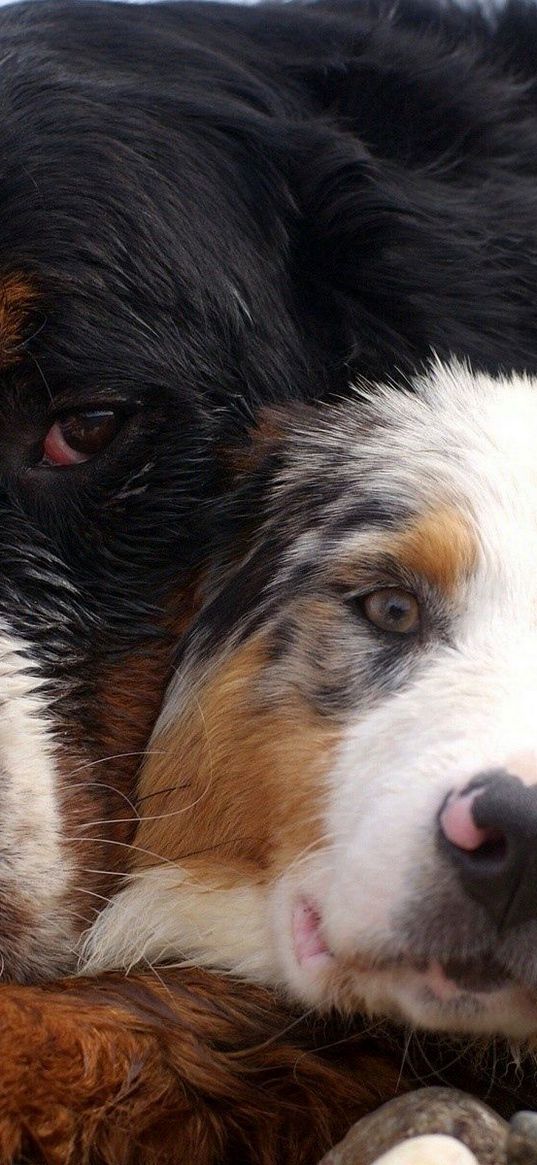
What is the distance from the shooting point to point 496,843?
6.23 ft

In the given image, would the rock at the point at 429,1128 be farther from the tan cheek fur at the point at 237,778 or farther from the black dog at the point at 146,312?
the black dog at the point at 146,312

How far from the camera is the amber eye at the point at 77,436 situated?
267 cm

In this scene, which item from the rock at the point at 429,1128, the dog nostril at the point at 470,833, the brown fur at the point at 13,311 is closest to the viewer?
the rock at the point at 429,1128

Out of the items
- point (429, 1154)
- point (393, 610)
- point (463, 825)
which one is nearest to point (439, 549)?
point (393, 610)

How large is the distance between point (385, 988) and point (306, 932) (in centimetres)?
19

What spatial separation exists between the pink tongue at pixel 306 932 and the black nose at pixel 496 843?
1.13 ft

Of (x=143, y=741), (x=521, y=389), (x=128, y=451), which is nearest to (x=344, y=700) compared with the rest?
(x=143, y=741)

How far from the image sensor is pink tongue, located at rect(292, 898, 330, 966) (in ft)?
7.25

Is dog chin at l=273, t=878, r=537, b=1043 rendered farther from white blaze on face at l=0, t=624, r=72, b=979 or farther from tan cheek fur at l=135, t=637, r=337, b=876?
white blaze on face at l=0, t=624, r=72, b=979

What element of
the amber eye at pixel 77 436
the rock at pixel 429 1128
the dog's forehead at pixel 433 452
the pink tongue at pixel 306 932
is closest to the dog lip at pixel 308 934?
the pink tongue at pixel 306 932

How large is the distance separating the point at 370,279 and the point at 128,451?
60cm

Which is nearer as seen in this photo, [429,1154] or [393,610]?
[429,1154]

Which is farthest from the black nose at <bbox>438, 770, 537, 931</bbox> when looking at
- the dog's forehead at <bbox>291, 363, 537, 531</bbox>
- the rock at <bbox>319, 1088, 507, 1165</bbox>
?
the dog's forehead at <bbox>291, 363, 537, 531</bbox>

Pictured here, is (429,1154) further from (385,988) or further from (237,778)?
(237,778)
